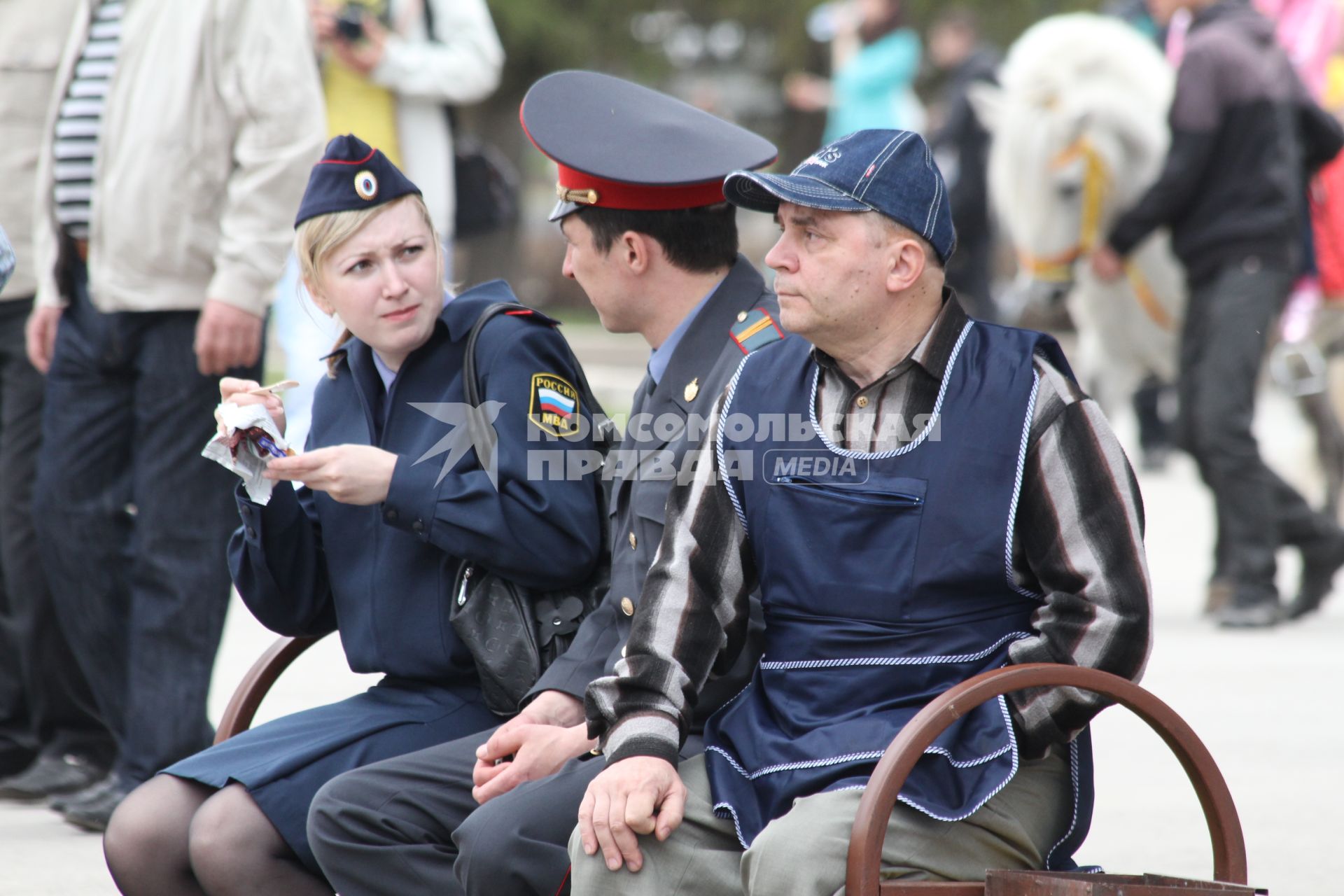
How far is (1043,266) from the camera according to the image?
24.8 feet

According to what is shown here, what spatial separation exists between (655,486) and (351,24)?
10.7 ft

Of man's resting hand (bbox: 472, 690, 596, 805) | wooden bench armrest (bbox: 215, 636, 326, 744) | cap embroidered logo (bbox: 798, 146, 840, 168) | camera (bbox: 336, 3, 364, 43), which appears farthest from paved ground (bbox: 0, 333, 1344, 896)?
camera (bbox: 336, 3, 364, 43)

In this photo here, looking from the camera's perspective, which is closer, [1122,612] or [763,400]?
[1122,612]

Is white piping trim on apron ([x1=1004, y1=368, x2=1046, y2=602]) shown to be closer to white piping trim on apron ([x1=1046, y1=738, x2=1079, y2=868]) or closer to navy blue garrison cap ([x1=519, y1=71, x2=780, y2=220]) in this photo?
white piping trim on apron ([x1=1046, y1=738, x2=1079, y2=868])

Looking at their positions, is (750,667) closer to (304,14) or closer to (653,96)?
(653,96)

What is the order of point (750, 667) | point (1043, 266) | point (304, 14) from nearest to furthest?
point (750, 667), point (304, 14), point (1043, 266)

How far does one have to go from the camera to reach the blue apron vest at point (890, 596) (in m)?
2.40

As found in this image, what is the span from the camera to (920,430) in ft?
8.21

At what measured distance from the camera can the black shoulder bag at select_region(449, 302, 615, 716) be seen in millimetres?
2859

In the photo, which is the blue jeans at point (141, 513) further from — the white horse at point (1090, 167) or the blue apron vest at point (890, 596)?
the white horse at point (1090, 167)

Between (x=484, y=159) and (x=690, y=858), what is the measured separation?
3.52 meters

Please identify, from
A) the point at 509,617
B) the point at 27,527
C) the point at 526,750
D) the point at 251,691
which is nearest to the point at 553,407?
the point at 509,617

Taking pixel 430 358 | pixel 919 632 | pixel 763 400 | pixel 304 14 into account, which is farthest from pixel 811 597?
pixel 304 14

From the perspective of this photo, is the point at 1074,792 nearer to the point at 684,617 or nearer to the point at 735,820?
the point at 735,820
